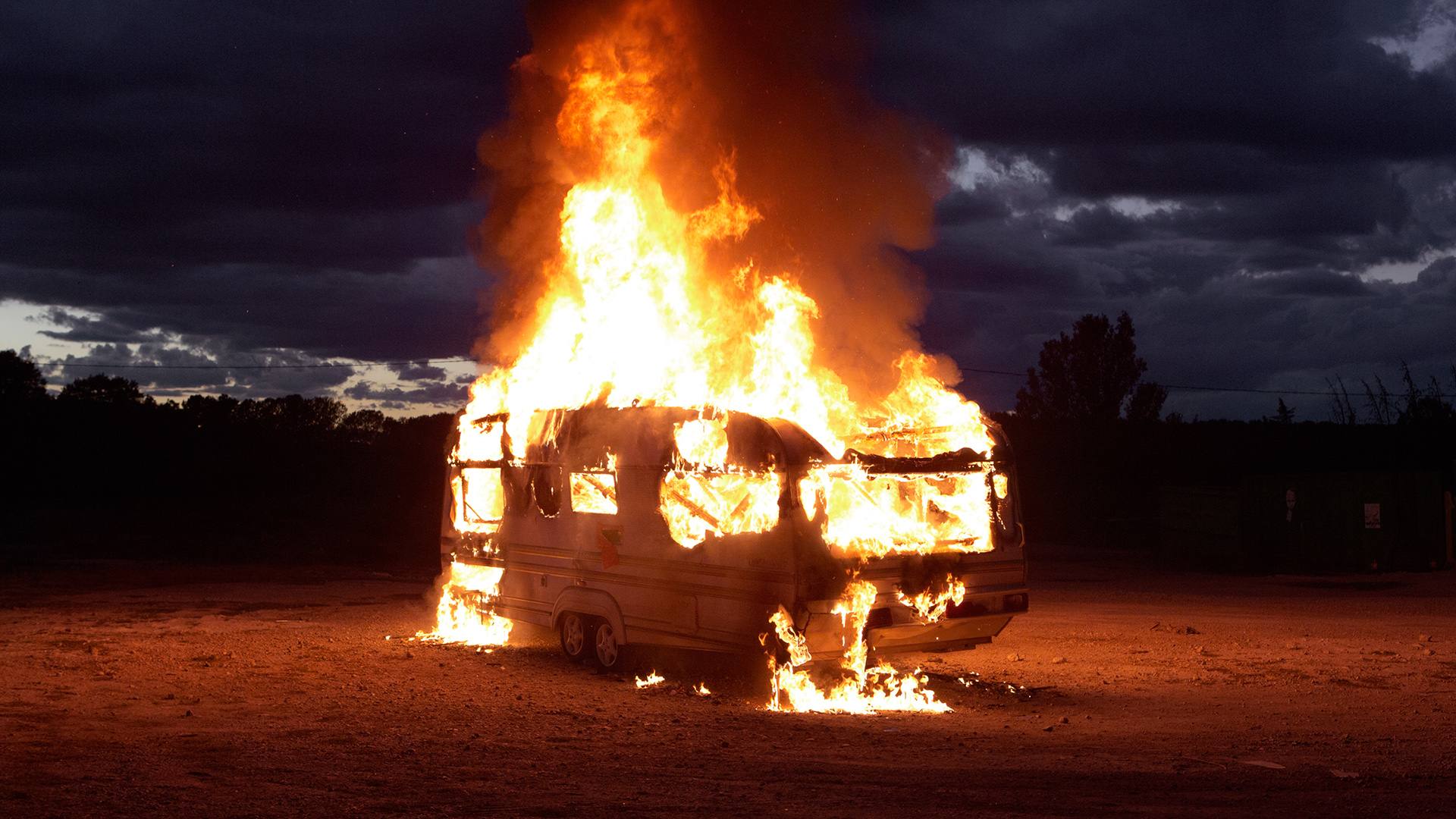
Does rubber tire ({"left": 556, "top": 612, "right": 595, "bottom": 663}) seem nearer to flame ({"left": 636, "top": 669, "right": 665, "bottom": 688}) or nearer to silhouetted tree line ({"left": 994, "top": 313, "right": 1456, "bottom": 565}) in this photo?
flame ({"left": 636, "top": 669, "right": 665, "bottom": 688})

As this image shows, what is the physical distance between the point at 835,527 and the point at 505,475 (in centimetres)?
444

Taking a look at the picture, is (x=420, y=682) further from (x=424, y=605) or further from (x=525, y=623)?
(x=424, y=605)

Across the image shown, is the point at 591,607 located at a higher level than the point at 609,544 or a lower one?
lower

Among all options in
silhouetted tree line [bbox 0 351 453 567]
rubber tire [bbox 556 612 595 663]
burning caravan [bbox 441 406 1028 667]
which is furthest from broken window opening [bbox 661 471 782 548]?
silhouetted tree line [bbox 0 351 453 567]

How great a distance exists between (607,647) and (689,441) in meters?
2.42

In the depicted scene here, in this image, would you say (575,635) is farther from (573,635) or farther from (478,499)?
(478,499)

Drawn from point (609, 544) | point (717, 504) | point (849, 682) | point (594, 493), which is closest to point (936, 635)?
point (849, 682)

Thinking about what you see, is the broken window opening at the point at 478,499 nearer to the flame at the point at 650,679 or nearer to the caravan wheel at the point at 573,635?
the caravan wheel at the point at 573,635

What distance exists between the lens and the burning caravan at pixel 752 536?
9.72 metres

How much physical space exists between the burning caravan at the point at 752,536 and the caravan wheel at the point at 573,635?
0.02m

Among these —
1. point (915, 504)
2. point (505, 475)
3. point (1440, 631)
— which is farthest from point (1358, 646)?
point (505, 475)

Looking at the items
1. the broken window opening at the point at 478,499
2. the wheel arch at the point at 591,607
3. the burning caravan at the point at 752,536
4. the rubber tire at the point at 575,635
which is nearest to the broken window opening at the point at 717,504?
the burning caravan at the point at 752,536

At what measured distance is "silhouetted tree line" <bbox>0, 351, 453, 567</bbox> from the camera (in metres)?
34.2

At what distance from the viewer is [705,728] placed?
8992mm
